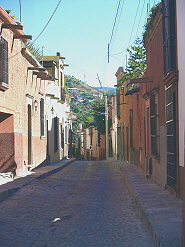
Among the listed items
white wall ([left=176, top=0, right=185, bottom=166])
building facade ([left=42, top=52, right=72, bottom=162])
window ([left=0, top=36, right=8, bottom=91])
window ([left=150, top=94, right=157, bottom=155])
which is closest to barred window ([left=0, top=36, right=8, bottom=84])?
window ([left=0, top=36, right=8, bottom=91])

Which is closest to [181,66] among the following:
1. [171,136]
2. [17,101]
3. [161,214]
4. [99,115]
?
[171,136]

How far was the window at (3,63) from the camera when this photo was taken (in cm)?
1254

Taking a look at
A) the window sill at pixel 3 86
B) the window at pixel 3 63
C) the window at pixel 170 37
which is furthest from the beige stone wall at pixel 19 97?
the window at pixel 170 37

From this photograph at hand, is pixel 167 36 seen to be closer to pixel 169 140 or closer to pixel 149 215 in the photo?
pixel 169 140

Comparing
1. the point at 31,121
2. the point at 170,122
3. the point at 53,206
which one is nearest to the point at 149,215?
the point at 53,206

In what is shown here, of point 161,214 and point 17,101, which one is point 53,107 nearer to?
point 17,101

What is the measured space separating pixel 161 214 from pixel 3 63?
771 cm

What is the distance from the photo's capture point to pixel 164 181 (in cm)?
1109

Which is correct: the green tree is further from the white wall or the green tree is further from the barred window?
the white wall

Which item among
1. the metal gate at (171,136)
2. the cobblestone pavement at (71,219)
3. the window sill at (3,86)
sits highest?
the window sill at (3,86)

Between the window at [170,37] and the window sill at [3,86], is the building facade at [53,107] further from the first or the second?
the window at [170,37]

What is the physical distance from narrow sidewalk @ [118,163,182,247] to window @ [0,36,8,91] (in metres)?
4.94

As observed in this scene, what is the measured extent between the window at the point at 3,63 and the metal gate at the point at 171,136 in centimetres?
504

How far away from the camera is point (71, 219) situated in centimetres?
758
